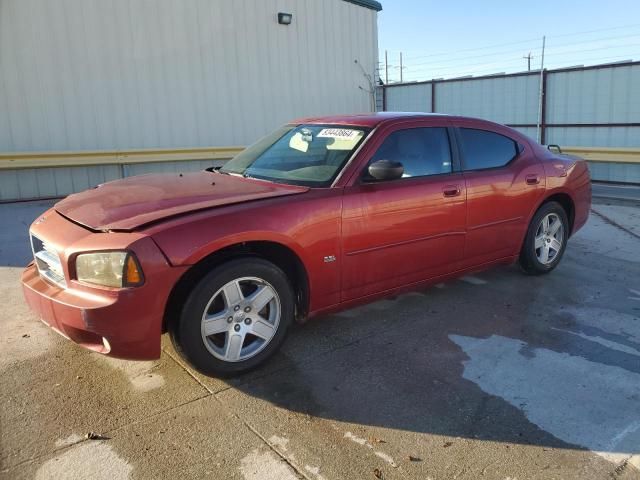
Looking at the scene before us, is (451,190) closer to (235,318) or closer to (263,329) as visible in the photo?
(263,329)

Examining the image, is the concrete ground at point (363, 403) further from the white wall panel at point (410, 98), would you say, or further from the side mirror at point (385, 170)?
the white wall panel at point (410, 98)

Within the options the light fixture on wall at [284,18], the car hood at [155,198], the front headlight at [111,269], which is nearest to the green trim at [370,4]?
the light fixture on wall at [284,18]

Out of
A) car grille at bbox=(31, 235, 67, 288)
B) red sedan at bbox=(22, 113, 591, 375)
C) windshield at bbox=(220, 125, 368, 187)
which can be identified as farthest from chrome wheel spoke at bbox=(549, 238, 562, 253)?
car grille at bbox=(31, 235, 67, 288)

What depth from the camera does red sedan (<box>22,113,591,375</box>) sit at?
9.96 feet

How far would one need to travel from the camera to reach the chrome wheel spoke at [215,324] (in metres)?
3.24

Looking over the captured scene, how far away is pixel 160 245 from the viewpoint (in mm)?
3002

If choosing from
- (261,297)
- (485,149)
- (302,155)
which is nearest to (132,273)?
(261,297)

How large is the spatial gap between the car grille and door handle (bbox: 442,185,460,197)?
2.80 metres

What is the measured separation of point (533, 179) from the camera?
5.19 metres

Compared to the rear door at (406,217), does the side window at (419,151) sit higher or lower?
higher

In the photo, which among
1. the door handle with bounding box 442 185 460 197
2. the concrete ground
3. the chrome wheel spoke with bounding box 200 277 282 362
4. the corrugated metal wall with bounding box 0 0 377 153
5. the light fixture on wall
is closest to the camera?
the concrete ground

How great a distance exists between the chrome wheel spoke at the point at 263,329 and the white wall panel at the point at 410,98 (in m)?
12.5

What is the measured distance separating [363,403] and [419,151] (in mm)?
2140

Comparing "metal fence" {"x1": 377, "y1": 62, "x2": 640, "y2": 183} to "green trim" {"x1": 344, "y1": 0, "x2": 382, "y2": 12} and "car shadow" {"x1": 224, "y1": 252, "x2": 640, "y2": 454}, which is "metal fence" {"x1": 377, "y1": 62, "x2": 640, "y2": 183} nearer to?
"green trim" {"x1": 344, "y1": 0, "x2": 382, "y2": 12}
